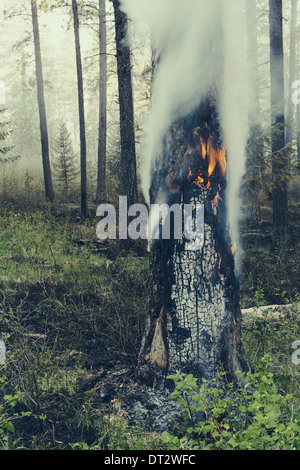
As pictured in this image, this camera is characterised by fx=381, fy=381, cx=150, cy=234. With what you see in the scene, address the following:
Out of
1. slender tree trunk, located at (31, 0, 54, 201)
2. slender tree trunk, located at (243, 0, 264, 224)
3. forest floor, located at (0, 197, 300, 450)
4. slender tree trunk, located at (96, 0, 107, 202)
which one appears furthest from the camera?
slender tree trunk, located at (96, 0, 107, 202)

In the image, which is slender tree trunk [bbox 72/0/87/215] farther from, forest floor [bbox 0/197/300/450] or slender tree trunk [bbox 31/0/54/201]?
forest floor [bbox 0/197/300/450]

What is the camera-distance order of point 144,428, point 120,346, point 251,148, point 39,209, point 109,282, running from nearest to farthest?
point 144,428, point 120,346, point 109,282, point 251,148, point 39,209

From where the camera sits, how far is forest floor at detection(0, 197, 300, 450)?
128 inches

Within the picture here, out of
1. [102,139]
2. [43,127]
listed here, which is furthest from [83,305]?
[43,127]

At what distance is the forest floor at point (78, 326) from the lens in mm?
3260

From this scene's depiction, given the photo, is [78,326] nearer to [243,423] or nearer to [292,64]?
[243,423]

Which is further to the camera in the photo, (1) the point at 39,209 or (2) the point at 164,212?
(1) the point at 39,209

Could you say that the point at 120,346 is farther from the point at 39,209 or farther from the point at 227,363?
the point at 39,209

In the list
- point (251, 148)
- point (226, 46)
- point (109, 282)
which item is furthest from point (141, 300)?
point (251, 148)

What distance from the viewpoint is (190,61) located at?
3.41 m

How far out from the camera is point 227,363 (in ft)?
11.5

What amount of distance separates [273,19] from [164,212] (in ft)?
29.2

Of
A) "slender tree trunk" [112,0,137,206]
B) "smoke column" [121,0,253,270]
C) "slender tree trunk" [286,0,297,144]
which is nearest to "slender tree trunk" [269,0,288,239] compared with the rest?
"slender tree trunk" [112,0,137,206]

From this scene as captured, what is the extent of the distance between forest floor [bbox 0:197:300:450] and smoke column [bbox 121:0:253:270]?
1925mm
